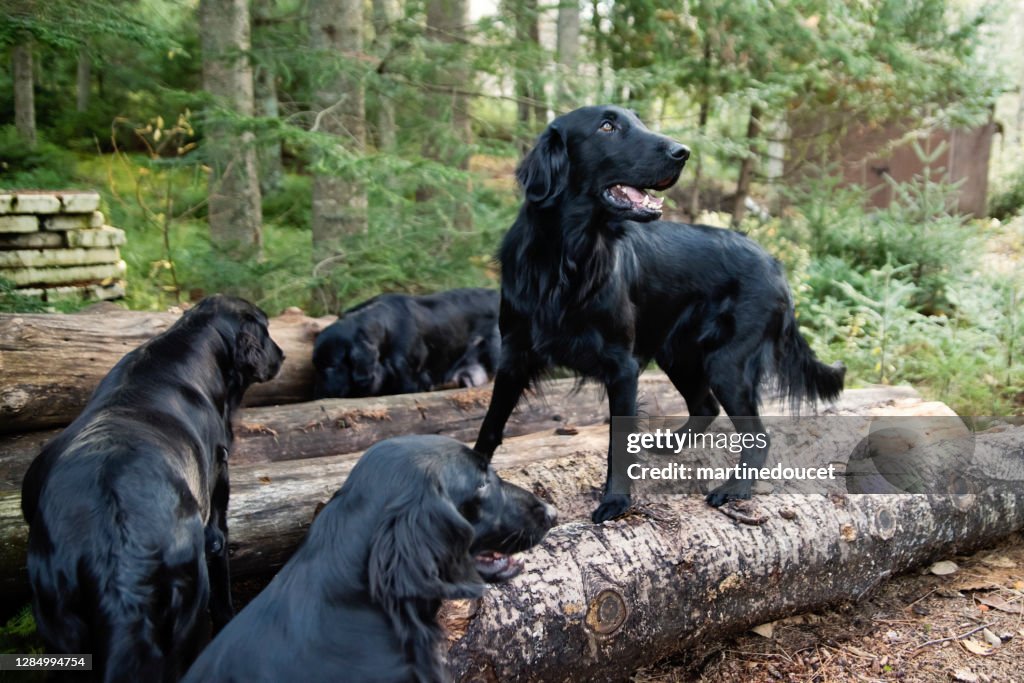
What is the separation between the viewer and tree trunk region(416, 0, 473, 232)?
7980mm

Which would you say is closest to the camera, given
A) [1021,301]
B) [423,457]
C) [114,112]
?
[423,457]

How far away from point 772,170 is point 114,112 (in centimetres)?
1316

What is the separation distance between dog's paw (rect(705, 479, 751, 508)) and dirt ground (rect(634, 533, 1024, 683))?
0.60 metres

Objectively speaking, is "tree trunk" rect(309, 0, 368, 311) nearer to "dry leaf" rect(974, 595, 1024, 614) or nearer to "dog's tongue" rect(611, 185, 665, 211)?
"dog's tongue" rect(611, 185, 665, 211)

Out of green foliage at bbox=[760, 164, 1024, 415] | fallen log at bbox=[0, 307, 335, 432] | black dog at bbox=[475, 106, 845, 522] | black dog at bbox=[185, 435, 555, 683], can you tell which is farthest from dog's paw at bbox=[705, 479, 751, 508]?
green foliage at bbox=[760, 164, 1024, 415]

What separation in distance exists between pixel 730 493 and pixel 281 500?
6.98 ft

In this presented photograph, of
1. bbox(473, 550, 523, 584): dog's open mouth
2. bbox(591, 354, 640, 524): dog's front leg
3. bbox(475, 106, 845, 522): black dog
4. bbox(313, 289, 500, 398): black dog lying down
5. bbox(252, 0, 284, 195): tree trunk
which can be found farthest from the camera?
bbox(252, 0, 284, 195): tree trunk

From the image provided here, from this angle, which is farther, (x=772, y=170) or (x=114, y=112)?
(x=114, y=112)

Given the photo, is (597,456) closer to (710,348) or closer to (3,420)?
(710,348)

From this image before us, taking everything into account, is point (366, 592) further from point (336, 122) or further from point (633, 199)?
point (336, 122)

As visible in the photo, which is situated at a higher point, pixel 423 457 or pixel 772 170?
pixel 772 170

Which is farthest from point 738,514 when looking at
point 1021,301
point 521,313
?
point 1021,301

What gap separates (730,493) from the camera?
3.88 metres

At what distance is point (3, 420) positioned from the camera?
4.27 meters
